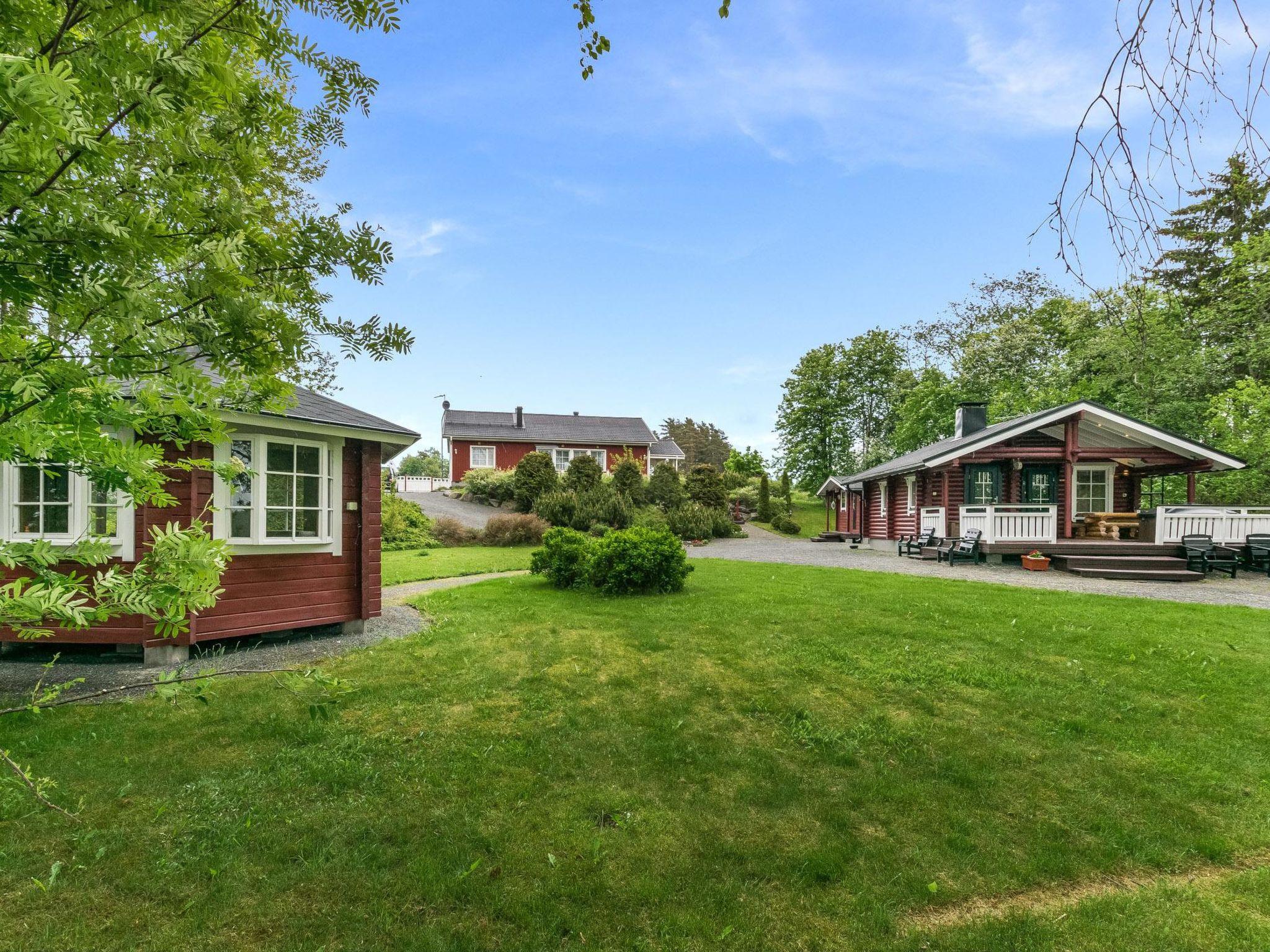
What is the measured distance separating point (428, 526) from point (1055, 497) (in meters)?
19.8

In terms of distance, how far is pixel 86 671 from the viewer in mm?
5824

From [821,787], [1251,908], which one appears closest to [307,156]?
[821,787]

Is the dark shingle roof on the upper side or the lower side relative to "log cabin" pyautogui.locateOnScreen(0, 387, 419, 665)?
upper

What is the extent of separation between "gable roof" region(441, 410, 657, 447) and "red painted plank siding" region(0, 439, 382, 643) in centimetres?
2650

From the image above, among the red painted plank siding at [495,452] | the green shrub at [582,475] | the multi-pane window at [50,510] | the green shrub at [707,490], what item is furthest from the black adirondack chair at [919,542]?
the red painted plank siding at [495,452]

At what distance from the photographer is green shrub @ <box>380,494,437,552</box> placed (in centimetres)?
1859

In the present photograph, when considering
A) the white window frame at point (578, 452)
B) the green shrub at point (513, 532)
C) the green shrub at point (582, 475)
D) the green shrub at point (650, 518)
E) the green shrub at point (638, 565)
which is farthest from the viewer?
the white window frame at point (578, 452)

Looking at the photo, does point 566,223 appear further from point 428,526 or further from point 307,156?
point 428,526

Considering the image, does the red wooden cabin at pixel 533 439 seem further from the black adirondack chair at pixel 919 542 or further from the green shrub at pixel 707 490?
the black adirondack chair at pixel 919 542

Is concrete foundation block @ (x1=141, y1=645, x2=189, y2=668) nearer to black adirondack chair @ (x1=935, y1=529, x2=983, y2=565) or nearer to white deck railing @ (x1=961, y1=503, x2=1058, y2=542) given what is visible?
black adirondack chair @ (x1=935, y1=529, x2=983, y2=565)

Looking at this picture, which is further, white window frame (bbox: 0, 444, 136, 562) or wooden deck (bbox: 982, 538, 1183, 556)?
wooden deck (bbox: 982, 538, 1183, 556)

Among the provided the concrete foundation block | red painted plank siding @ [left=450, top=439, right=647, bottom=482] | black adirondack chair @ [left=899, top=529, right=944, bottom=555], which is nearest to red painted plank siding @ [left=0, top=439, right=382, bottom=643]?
the concrete foundation block

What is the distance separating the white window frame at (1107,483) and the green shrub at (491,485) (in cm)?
2040

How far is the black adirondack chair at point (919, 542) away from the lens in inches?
656
